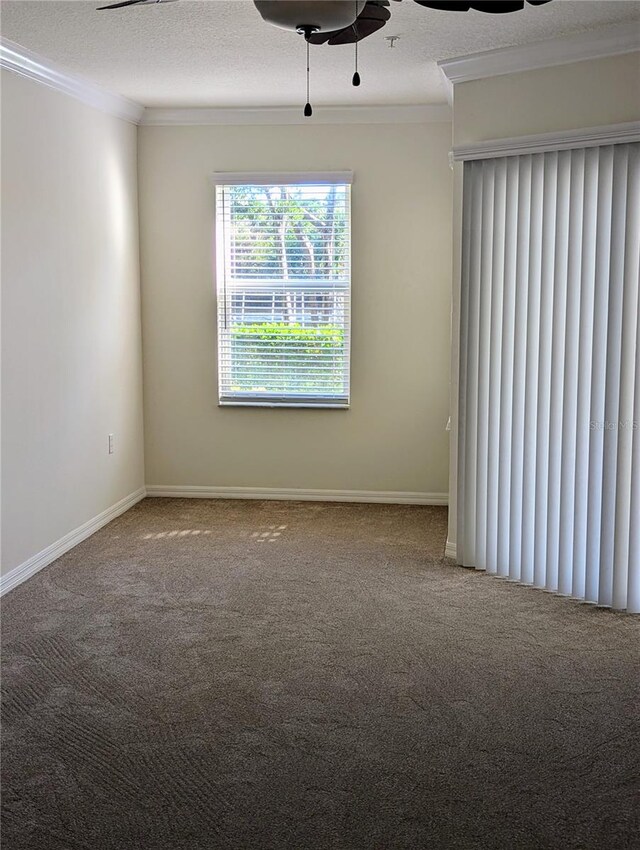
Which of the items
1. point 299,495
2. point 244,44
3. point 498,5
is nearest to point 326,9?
point 498,5

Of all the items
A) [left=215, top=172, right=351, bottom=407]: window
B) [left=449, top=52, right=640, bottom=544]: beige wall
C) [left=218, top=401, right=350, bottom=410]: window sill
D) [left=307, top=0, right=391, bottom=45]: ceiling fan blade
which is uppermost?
[left=449, top=52, right=640, bottom=544]: beige wall

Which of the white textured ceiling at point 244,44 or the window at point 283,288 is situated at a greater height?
the white textured ceiling at point 244,44

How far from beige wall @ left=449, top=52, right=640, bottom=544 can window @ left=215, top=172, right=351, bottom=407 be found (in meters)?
1.54

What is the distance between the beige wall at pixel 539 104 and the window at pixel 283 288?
154cm

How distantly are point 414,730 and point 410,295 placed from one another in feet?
12.2

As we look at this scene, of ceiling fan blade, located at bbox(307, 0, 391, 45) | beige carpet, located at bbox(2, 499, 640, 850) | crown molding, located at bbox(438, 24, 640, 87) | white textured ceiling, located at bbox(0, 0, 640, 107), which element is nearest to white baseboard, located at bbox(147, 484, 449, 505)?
beige carpet, located at bbox(2, 499, 640, 850)

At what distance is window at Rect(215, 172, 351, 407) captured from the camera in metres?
6.36

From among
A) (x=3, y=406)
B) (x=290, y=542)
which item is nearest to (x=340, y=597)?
(x=290, y=542)

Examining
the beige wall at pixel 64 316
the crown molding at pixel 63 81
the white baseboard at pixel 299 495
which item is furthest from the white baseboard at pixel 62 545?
the crown molding at pixel 63 81

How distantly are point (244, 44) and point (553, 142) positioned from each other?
1565mm

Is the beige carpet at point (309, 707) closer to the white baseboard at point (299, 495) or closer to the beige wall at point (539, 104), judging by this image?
the beige wall at point (539, 104)

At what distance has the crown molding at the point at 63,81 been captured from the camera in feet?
14.8

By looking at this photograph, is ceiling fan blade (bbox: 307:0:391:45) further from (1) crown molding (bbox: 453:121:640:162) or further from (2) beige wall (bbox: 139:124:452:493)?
(2) beige wall (bbox: 139:124:452:493)

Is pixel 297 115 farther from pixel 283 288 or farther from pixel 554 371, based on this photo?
pixel 554 371
